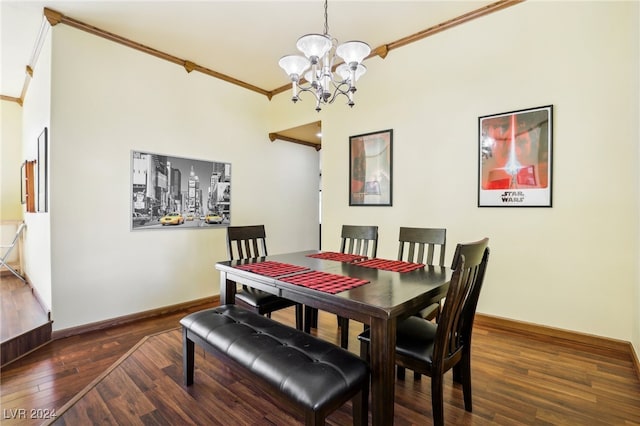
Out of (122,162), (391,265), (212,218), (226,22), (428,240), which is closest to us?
(391,265)

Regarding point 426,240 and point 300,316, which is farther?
point 300,316

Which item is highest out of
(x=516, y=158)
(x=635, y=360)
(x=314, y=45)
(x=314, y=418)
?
(x=314, y=45)

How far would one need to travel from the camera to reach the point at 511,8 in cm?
276

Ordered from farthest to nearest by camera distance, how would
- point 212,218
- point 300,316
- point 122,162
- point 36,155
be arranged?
point 212,218 < point 36,155 < point 122,162 < point 300,316

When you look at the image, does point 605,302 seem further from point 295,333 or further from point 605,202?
point 295,333

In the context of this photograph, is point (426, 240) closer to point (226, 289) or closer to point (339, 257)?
point (339, 257)

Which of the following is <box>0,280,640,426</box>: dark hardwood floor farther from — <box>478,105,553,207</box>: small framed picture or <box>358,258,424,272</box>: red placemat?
<box>478,105,553,207</box>: small framed picture

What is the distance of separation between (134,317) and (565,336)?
4.14m

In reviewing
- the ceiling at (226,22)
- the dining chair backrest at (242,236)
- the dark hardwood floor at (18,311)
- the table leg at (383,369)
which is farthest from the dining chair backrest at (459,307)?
the dark hardwood floor at (18,311)

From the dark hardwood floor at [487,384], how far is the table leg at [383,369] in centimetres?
44

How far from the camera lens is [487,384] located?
6.66 feet

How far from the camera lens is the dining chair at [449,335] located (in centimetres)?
142

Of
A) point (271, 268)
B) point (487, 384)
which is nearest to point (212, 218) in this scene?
point (271, 268)

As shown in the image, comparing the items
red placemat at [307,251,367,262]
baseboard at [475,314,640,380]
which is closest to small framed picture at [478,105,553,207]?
baseboard at [475,314,640,380]
